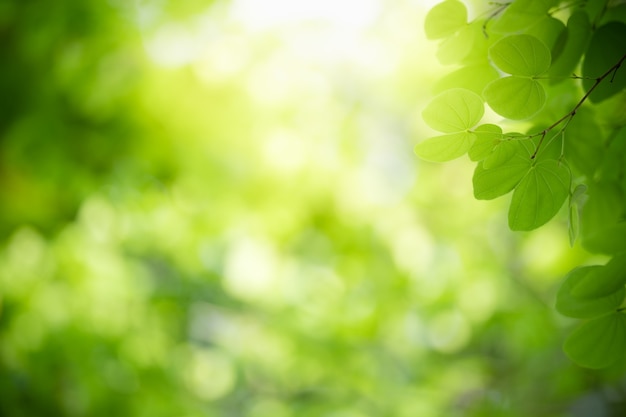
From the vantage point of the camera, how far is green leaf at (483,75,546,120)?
0.43m

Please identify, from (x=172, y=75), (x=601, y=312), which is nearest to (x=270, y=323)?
(x=172, y=75)

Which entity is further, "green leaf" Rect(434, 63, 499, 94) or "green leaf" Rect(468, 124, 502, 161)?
"green leaf" Rect(434, 63, 499, 94)

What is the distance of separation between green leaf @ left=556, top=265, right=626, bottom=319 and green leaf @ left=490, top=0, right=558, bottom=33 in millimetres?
222

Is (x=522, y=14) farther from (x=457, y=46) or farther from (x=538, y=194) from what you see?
(x=538, y=194)

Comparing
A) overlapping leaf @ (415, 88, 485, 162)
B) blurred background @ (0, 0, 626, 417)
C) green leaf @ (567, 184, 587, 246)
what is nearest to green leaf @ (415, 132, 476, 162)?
overlapping leaf @ (415, 88, 485, 162)

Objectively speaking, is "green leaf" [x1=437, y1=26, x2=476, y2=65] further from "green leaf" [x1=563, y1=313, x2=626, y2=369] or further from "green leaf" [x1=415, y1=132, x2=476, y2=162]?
"green leaf" [x1=563, y1=313, x2=626, y2=369]

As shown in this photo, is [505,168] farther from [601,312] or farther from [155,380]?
[155,380]

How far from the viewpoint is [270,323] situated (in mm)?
2742

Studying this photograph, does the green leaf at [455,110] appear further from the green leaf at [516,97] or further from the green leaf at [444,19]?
the green leaf at [444,19]

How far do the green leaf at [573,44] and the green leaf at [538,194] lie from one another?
0.39 ft

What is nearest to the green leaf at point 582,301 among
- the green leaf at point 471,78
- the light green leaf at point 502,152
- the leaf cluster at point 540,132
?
the leaf cluster at point 540,132

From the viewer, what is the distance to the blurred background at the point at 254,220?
1.75 meters

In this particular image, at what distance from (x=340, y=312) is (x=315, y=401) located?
0.62 metres

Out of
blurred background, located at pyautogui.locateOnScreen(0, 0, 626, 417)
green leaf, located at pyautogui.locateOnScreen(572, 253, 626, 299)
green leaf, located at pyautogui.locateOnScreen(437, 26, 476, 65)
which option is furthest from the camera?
Answer: blurred background, located at pyautogui.locateOnScreen(0, 0, 626, 417)
